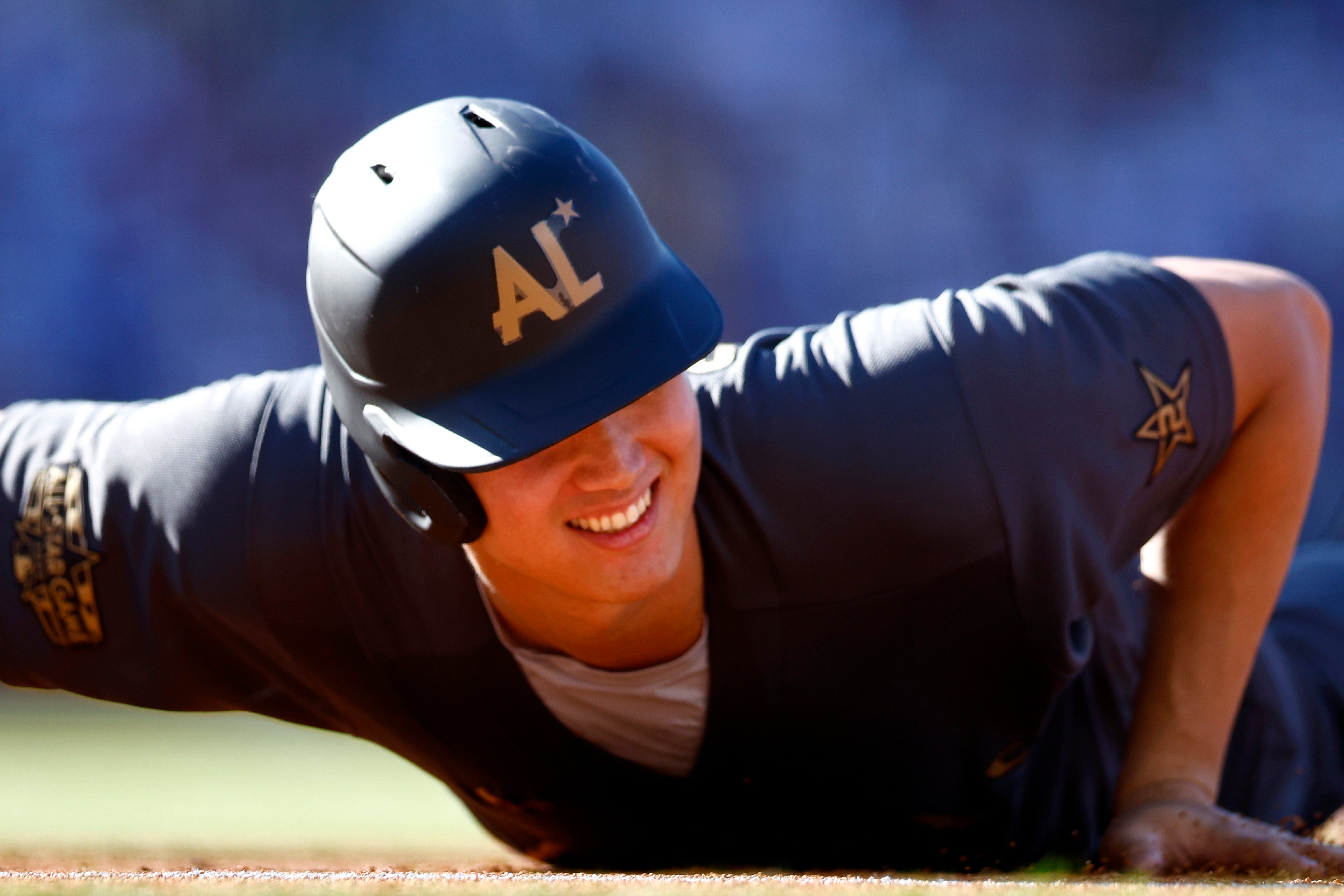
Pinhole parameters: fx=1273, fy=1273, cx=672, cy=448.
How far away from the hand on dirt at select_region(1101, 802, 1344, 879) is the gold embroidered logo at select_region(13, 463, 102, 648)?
3.50 feet

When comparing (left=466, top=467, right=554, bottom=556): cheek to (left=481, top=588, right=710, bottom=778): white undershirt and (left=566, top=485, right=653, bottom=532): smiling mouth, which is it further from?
(left=481, top=588, right=710, bottom=778): white undershirt

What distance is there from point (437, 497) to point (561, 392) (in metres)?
0.15

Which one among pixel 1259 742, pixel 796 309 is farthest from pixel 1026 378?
pixel 796 309

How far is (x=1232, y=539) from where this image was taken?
1443 mm

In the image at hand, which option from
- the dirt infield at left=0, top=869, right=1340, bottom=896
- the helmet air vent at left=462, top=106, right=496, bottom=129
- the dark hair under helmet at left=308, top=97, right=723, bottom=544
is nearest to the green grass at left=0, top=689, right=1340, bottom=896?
the dirt infield at left=0, top=869, right=1340, bottom=896

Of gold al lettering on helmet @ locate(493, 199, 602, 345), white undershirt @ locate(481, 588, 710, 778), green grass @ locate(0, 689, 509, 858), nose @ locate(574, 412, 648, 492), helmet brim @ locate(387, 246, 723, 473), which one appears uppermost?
gold al lettering on helmet @ locate(493, 199, 602, 345)

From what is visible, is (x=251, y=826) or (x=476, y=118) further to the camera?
(x=251, y=826)

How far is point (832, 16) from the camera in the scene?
4.88 m

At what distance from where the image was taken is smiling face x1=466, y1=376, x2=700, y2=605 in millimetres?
1127

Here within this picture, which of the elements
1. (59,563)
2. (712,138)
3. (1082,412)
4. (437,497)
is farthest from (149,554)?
(712,138)

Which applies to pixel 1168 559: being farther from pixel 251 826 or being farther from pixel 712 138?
pixel 712 138

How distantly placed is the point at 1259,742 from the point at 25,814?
207 centimetres

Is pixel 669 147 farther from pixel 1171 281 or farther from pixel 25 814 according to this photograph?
pixel 1171 281

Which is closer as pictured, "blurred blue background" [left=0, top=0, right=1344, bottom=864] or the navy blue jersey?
the navy blue jersey
